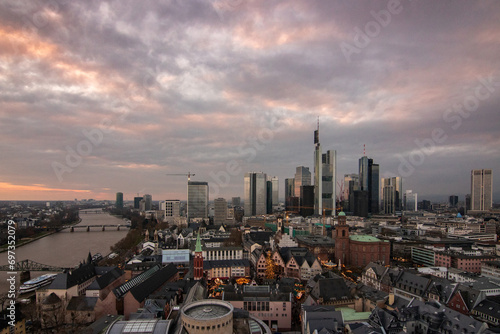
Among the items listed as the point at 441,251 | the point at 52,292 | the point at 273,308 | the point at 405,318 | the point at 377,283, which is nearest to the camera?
the point at 405,318

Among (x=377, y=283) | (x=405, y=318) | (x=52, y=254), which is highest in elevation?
(x=405, y=318)

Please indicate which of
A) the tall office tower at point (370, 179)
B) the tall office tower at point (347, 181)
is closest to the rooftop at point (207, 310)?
the tall office tower at point (370, 179)

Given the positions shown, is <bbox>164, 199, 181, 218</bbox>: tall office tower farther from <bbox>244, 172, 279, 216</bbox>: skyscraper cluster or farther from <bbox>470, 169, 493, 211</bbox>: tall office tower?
<bbox>470, 169, 493, 211</bbox>: tall office tower

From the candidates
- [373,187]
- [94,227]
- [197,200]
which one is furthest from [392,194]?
[94,227]

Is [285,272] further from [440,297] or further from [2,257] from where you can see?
[2,257]

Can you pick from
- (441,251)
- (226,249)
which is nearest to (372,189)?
(441,251)

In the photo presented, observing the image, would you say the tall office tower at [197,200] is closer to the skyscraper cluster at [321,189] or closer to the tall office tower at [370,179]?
the skyscraper cluster at [321,189]

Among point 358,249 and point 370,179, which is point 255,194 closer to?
point 370,179
